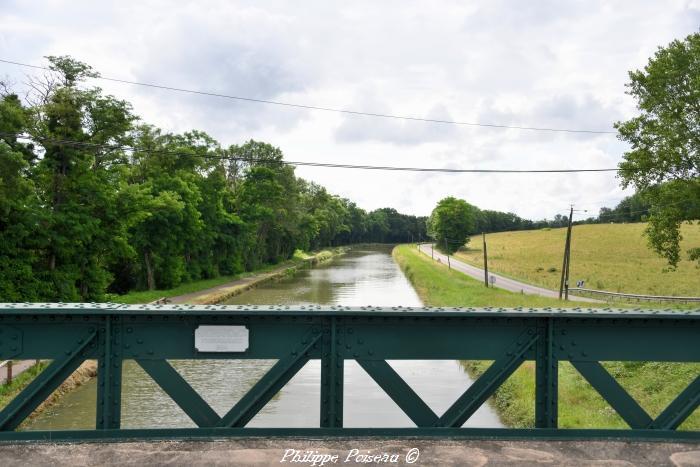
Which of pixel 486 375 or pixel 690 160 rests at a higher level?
pixel 690 160

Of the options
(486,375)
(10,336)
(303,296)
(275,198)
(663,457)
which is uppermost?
(275,198)

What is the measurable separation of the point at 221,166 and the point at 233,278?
11.7 meters

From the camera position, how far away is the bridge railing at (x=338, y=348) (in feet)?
15.1

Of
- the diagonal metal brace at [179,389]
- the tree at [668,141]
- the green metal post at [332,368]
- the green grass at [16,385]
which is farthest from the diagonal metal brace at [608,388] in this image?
the tree at [668,141]

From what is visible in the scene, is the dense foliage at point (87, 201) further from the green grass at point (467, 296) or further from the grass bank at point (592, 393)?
the green grass at point (467, 296)

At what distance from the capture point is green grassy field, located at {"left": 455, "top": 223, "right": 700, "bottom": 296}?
46.5m

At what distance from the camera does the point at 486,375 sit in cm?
476

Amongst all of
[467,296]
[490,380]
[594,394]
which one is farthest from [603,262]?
[490,380]

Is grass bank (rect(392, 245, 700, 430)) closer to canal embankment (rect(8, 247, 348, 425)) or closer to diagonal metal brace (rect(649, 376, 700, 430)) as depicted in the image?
diagonal metal brace (rect(649, 376, 700, 430))

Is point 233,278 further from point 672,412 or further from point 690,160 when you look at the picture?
point 672,412

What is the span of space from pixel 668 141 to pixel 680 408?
Answer: 992 inches

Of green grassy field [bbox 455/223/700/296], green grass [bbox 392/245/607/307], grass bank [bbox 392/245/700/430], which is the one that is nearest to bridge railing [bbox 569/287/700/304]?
green grassy field [bbox 455/223/700/296]

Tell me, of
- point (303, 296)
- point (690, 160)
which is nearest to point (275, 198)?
point (303, 296)

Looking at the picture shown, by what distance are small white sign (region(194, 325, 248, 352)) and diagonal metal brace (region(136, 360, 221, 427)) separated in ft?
1.00
